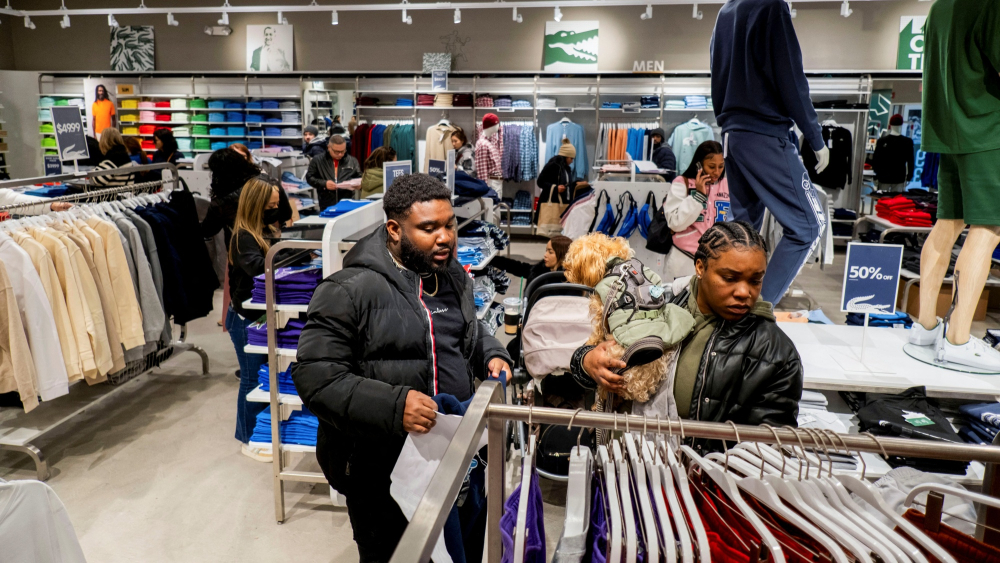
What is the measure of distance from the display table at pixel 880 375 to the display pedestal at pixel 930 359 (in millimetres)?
21

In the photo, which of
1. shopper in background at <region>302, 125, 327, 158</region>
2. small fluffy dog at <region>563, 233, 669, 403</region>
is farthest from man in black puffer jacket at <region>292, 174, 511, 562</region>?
shopper in background at <region>302, 125, 327, 158</region>

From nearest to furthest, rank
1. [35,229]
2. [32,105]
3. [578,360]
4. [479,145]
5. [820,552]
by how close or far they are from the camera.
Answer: [820,552] < [578,360] < [35,229] < [479,145] < [32,105]

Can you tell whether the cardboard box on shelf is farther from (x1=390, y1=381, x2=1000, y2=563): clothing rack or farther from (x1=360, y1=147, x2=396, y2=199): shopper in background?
(x1=390, y1=381, x2=1000, y2=563): clothing rack

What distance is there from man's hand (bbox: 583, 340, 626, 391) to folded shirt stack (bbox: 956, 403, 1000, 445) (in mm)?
1670

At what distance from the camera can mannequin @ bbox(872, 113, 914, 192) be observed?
30.4ft

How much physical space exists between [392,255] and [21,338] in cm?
227

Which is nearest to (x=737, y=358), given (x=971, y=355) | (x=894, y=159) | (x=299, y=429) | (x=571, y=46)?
(x=971, y=355)

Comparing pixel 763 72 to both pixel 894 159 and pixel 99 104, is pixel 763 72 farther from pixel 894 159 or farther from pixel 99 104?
pixel 99 104

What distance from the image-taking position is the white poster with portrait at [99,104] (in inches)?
462

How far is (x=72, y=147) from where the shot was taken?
16.7ft

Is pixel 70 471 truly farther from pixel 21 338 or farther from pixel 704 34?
pixel 704 34

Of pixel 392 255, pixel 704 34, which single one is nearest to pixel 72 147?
pixel 392 255

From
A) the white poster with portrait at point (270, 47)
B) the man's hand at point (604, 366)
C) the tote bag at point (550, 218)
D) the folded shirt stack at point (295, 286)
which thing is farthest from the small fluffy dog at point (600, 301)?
the white poster with portrait at point (270, 47)

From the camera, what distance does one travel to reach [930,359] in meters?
2.82
